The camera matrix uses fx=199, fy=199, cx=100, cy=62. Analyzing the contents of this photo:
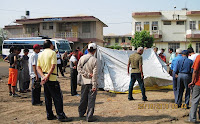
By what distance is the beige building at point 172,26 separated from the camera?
30.8 meters

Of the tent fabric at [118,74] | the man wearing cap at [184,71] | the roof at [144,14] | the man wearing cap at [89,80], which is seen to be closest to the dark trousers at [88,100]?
the man wearing cap at [89,80]

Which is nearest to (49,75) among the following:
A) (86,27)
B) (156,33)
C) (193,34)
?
(86,27)

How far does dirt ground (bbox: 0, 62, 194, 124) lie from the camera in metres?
4.80

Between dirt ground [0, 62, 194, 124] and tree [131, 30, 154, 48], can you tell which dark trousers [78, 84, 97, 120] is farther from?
tree [131, 30, 154, 48]

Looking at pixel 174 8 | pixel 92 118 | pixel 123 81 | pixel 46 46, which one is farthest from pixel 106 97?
pixel 174 8

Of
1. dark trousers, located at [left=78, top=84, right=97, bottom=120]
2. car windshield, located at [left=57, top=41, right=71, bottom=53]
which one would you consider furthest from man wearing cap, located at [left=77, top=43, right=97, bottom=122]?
car windshield, located at [left=57, top=41, right=71, bottom=53]

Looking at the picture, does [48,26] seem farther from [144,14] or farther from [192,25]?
[192,25]

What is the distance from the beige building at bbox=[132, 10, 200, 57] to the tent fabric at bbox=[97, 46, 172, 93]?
23378mm

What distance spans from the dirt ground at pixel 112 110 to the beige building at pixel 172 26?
25.7m

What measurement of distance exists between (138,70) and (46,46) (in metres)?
3.20

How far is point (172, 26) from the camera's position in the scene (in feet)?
103

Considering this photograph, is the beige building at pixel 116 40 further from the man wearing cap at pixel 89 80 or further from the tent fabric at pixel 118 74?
the man wearing cap at pixel 89 80

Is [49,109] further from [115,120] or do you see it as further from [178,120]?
[178,120]

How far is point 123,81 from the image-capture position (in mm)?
8211
